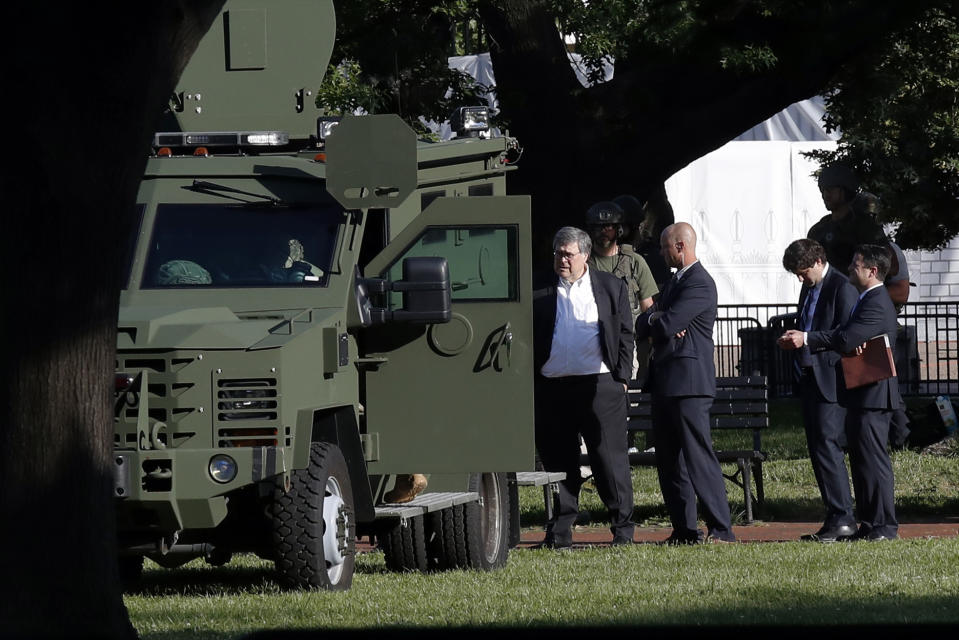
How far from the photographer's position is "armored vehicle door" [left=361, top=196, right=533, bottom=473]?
33.0 ft

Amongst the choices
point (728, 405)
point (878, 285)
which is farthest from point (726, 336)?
point (878, 285)

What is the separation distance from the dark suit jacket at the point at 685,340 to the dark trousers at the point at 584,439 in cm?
36

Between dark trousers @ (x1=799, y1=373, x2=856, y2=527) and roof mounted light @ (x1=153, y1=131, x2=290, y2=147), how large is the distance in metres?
4.12

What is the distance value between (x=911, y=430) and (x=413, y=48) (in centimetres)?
575

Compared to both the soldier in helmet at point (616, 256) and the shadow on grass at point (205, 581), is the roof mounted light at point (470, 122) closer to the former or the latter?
the soldier in helmet at point (616, 256)

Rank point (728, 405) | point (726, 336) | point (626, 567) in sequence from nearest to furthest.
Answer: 1. point (626, 567)
2. point (728, 405)
3. point (726, 336)

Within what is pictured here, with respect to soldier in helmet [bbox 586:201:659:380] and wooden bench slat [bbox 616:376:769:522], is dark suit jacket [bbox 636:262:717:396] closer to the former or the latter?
soldier in helmet [bbox 586:201:659:380]

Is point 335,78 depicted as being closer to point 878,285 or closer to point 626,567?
point 878,285

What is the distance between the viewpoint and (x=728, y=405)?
1409 centimetres

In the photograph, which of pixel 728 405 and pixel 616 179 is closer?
pixel 728 405

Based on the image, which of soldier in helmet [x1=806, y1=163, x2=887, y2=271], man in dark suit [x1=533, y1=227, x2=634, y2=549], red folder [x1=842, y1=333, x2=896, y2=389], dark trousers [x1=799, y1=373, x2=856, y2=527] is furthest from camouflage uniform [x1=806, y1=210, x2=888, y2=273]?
man in dark suit [x1=533, y1=227, x2=634, y2=549]

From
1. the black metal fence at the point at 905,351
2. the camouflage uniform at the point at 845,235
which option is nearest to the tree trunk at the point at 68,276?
the camouflage uniform at the point at 845,235

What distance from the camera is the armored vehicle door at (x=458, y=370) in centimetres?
1007

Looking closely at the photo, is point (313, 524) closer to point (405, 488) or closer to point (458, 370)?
point (458, 370)
